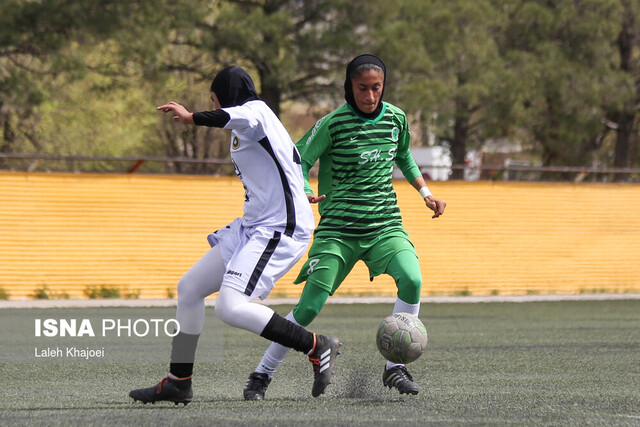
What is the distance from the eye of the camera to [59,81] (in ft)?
70.3

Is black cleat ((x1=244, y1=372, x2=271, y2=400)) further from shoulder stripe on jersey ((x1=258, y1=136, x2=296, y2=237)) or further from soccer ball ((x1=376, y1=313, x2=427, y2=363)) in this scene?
shoulder stripe on jersey ((x1=258, y1=136, x2=296, y2=237))

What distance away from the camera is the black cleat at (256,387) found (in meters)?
6.18

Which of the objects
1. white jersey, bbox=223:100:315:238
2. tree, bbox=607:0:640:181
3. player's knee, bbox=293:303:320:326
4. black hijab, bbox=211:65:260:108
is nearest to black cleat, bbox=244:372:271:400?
player's knee, bbox=293:303:320:326

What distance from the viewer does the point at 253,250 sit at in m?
5.66

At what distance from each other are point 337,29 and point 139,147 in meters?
18.1

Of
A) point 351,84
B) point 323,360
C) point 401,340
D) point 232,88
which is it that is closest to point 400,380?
point 401,340

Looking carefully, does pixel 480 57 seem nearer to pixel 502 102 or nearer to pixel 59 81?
pixel 502 102

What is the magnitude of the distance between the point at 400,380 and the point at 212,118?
2.04 m

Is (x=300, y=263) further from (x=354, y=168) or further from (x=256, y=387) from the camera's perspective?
(x=256, y=387)

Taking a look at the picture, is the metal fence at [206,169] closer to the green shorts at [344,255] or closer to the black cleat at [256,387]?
the green shorts at [344,255]

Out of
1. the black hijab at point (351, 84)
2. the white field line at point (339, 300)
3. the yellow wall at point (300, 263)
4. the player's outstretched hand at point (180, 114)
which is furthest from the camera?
the yellow wall at point (300, 263)

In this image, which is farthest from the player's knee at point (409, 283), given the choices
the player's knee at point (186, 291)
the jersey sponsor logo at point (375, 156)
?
the player's knee at point (186, 291)

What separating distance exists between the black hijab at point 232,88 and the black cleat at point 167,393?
1.57 m

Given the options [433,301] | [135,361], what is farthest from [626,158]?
[135,361]
